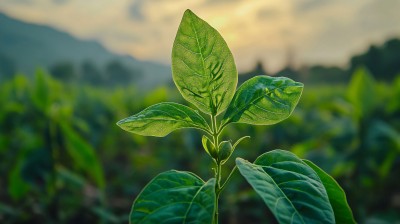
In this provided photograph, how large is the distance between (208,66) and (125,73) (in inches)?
3354

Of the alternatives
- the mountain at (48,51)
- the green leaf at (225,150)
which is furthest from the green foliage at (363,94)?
the mountain at (48,51)

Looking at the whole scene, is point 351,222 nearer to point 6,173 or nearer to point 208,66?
point 208,66

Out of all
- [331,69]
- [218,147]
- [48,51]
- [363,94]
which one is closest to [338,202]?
[218,147]

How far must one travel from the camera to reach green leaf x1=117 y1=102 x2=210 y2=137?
776 millimetres

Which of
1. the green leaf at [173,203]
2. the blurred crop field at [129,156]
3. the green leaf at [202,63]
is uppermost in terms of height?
the green leaf at [202,63]

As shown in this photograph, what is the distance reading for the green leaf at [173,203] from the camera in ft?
2.13

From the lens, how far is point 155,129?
813mm

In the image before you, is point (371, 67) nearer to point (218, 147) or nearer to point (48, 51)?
point (218, 147)

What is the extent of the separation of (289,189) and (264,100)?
0.22 meters

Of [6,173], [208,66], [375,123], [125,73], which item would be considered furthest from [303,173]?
[125,73]

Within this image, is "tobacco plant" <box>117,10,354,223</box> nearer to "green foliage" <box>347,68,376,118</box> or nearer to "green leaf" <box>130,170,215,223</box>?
"green leaf" <box>130,170,215,223</box>

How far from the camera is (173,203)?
68 centimetres

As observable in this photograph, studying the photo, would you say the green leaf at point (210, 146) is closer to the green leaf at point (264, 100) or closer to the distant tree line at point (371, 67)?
the green leaf at point (264, 100)

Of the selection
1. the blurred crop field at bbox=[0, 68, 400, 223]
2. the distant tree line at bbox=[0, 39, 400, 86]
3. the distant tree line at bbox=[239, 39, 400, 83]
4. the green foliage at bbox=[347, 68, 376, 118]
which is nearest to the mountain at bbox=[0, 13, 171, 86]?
the distant tree line at bbox=[0, 39, 400, 86]
